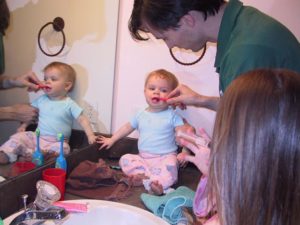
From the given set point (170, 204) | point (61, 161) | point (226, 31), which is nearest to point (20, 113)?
point (61, 161)

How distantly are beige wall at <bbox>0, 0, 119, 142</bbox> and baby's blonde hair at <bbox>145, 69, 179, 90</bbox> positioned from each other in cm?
21

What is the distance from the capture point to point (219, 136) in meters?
0.65

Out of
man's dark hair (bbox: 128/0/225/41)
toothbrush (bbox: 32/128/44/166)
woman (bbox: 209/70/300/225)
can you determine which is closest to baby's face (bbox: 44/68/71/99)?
toothbrush (bbox: 32/128/44/166)

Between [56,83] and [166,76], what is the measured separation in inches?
21.7

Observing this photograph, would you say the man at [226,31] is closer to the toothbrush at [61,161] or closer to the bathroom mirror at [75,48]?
the bathroom mirror at [75,48]

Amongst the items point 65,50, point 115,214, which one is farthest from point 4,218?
point 65,50

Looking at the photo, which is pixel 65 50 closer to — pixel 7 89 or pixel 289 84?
pixel 7 89

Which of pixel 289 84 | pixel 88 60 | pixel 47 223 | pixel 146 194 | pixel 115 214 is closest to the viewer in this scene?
pixel 289 84

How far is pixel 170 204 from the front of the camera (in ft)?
3.59

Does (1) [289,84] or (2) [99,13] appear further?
(2) [99,13]

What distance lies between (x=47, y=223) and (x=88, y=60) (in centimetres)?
72

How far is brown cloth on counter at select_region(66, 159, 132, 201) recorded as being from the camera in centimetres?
121

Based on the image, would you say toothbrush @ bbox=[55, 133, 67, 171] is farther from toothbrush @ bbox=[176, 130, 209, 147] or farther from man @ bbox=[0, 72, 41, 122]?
toothbrush @ bbox=[176, 130, 209, 147]

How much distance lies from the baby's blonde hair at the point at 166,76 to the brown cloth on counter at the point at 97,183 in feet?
1.69
